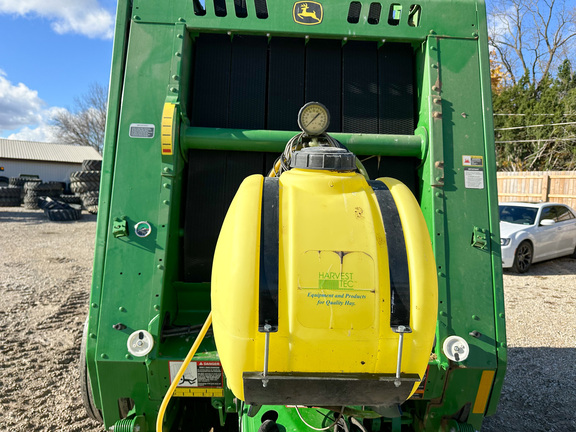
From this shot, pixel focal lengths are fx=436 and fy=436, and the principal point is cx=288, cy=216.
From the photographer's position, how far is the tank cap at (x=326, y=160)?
1.75 metres

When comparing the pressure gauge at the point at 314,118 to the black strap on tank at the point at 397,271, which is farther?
the pressure gauge at the point at 314,118

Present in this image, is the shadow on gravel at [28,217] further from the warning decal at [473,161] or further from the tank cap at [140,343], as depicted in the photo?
the warning decal at [473,161]

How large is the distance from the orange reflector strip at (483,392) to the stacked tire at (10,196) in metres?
24.0

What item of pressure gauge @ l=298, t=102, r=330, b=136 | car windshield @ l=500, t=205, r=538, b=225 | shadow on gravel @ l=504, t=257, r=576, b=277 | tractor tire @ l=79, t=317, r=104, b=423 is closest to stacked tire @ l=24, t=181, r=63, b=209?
car windshield @ l=500, t=205, r=538, b=225

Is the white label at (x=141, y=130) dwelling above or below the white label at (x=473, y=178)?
above

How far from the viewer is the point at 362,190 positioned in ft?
5.69

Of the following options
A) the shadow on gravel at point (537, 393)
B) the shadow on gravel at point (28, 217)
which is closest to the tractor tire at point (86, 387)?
the shadow on gravel at point (537, 393)

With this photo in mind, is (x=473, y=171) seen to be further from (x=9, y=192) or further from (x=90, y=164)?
(x=9, y=192)

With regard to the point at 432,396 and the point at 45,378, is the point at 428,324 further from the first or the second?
the point at 45,378

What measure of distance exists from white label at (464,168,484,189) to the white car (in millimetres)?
7129

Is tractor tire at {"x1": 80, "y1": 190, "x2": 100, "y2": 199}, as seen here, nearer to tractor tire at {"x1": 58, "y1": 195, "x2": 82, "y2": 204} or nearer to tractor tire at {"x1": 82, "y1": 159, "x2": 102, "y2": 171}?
tractor tire at {"x1": 58, "y1": 195, "x2": 82, "y2": 204}

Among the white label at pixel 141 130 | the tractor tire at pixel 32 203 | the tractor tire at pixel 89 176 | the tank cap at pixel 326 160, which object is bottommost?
the tank cap at pixel 326 160

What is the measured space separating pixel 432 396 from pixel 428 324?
0.85m

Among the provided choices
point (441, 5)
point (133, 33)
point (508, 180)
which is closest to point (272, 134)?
point (133, 33)
